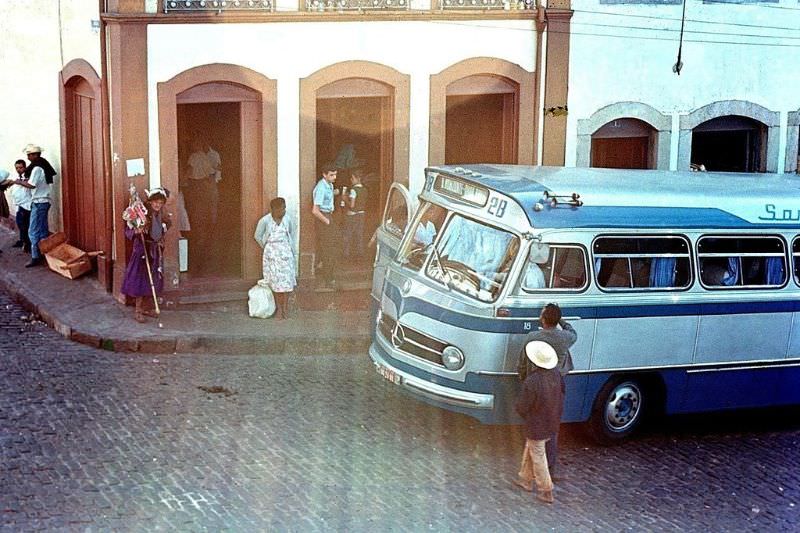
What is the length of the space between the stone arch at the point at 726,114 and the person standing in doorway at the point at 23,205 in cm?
945

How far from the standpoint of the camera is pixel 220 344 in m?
14.3

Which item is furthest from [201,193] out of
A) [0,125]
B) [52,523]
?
[52,523]

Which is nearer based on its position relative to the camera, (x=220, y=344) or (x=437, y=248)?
(x=437, y=248)

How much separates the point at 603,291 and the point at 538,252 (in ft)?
2.51

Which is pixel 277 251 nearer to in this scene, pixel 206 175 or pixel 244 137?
pixel 244 137

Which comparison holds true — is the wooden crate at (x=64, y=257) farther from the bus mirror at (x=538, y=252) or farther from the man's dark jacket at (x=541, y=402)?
the man's dark jacket at (x=541, y=402)

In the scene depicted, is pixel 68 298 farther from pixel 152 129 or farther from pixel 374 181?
pixel 374 181

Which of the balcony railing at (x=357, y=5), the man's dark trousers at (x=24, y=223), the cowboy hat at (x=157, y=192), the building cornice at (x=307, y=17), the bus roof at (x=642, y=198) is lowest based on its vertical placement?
the man's dark trousers at (x=24, y=223)

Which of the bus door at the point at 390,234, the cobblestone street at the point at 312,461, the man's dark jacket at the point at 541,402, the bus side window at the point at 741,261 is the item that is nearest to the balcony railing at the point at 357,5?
the bus door at the point at 390,234

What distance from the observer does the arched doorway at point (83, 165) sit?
1631 cm

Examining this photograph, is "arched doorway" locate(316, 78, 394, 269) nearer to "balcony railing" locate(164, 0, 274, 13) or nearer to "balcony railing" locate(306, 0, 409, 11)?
"balcony railing" locate(306, 0, 409, 11)

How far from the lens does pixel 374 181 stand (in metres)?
17.5

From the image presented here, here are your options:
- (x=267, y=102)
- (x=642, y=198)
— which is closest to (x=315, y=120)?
(x=267, y=102)

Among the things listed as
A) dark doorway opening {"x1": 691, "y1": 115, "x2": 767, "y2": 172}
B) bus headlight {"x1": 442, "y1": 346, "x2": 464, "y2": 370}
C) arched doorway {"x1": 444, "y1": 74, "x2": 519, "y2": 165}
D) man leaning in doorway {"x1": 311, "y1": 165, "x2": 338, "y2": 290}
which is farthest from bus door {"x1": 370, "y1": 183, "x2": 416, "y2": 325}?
dark doorway opening {"x1": 691, "y1": 115, "x2": 767, "y2": 172}
